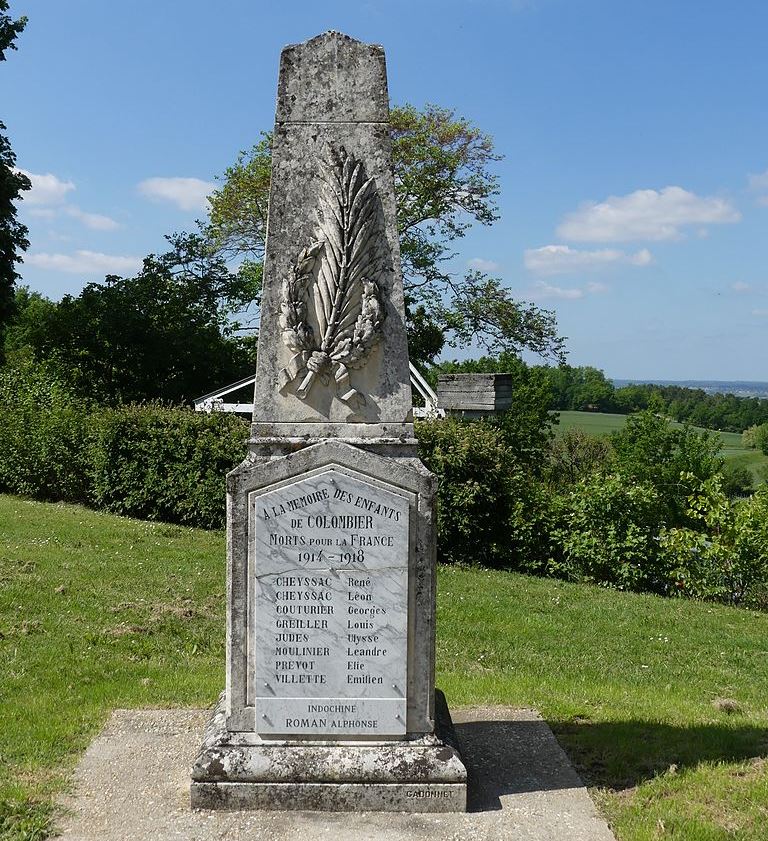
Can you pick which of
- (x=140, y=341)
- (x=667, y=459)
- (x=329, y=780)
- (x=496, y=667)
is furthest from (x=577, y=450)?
(x=329, y=780)

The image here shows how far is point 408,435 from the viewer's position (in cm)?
466

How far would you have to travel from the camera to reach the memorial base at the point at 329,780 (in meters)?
4.38

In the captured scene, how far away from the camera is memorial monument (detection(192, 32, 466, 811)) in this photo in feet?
14.6

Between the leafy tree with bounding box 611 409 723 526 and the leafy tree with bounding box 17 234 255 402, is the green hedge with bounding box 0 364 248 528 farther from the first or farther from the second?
the leafy tree with bounding box 611 409 723 526

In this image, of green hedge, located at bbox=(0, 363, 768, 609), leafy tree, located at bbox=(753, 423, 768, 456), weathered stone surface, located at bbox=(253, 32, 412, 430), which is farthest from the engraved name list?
leafy tree, located at bbox=(753, 423, 768, 456)

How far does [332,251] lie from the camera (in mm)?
4664

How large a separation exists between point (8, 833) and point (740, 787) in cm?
365

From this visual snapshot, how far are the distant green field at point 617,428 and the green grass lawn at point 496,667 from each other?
1564cm

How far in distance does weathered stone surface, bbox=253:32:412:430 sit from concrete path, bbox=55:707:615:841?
1.93 meters

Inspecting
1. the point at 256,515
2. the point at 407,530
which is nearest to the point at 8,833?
the point at 256,515

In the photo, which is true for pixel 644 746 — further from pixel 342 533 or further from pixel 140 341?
pixel 140 341

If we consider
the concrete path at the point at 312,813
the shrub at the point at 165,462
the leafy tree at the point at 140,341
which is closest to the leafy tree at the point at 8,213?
the leafy tree at the point at 140,341

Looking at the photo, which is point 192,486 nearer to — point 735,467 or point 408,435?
point 408,435

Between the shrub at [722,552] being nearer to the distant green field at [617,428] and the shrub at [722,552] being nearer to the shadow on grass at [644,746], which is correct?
the shadow on grass at [644,746]
